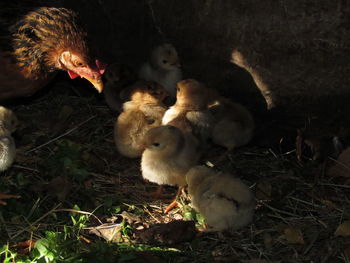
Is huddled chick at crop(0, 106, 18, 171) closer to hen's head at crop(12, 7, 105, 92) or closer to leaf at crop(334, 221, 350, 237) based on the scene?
hen's head at crop(12, 7, 105, 92)

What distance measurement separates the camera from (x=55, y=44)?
430 centimetres

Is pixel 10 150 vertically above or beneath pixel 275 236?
above

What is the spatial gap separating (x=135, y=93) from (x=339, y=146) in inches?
70.9

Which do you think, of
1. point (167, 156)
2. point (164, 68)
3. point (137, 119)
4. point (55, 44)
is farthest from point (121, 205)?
point (164, 68)

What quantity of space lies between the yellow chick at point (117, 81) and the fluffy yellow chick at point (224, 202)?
1541 mm

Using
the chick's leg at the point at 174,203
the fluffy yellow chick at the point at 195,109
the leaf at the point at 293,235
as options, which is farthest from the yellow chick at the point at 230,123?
the leaf at the point at 293,235

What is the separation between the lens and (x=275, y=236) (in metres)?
3.71

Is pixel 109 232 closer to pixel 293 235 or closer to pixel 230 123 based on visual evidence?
pixel 293 235

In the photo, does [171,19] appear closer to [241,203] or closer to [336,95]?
[336,95]

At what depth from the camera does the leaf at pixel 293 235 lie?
11.8 ft

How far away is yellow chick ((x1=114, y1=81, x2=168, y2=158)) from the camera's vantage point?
438 cm

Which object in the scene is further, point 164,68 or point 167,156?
point 164,68

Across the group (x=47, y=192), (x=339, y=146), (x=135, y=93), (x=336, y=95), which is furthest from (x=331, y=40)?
(x=47, y=192)

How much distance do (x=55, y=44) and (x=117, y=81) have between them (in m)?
0.86
